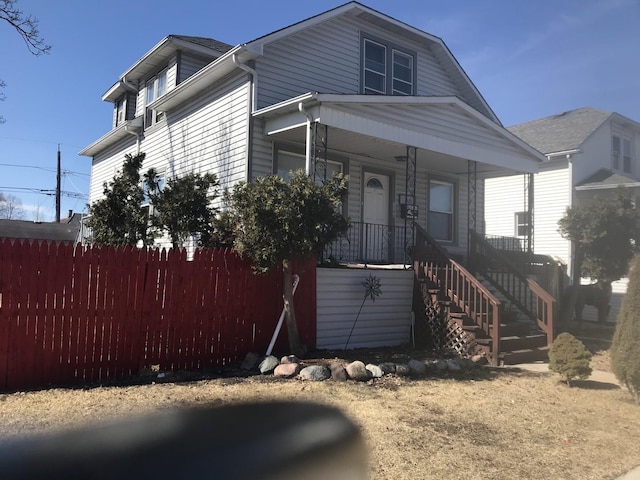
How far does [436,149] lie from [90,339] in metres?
8.31

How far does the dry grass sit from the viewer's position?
443cm

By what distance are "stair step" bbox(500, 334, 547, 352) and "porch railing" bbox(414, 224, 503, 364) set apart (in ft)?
1.00

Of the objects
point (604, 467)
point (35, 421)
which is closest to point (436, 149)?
point (604, 467)

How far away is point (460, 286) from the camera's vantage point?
10.6m

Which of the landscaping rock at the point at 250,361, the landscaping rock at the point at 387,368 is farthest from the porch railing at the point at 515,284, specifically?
the landscaping rock at the point at 250,361

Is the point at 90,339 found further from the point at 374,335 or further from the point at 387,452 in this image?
the point at 374,335

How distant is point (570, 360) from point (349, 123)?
18.7 feet

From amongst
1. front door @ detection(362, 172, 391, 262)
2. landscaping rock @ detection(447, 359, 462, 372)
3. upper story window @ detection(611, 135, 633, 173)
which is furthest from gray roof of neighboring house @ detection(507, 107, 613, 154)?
landscaping rock @ detection(447, 359, 462, 372)

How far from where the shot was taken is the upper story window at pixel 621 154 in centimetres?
2022

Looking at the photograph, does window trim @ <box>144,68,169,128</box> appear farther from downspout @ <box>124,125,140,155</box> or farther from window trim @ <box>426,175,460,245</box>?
window trim @ <box>426,175,460,245</box>

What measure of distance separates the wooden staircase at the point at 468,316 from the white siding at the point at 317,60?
4.42 meters

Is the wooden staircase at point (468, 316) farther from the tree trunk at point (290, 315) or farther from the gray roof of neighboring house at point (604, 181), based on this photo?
the gray roof of neighboring house at point (604, 181)

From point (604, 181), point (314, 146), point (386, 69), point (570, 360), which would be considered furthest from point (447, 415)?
point (604, 181)

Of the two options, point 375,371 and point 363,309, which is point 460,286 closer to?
point 363,309
